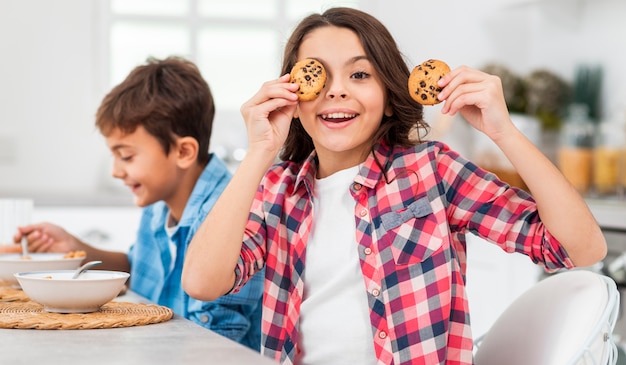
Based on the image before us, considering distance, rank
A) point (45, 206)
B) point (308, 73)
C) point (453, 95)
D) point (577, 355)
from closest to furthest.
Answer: point (577, 355) < point (453, 95) < point (308, 73) < point (45, 206)

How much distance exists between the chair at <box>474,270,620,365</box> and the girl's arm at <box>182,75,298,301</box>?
1.53 ft

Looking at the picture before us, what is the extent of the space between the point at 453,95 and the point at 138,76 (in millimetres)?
1083

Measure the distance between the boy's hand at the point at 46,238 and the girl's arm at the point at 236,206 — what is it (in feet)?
2.24

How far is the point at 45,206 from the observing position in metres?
3.72

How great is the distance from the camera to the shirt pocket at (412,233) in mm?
1520

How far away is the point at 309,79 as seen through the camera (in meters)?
1.53

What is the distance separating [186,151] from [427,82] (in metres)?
0.89

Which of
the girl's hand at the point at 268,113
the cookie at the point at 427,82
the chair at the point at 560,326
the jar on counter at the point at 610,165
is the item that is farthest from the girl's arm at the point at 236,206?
the jar on counter at the point at 610,165

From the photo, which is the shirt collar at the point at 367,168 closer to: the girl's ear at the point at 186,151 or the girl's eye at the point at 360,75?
the girl's eye at the point at 360,75

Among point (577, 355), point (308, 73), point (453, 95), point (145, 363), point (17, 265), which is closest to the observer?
point (145, 363)

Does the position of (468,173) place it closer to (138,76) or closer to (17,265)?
(17,265)

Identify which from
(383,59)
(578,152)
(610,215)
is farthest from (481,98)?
(578,152)

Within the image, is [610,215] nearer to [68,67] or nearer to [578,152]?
[578,152]

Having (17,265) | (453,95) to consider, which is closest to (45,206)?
(17,265)
